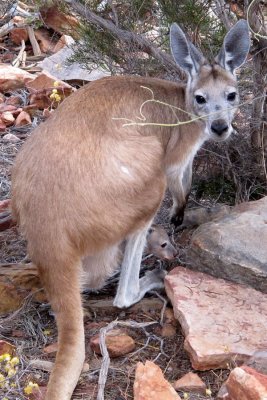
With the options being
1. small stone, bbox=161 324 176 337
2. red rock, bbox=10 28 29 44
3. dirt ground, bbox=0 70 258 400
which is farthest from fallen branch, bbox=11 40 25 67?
small stone, bbox=161 324 176 337

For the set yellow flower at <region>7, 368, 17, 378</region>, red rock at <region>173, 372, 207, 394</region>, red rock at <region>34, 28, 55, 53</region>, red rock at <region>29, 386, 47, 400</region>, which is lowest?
red rock at <region>34, 28, 55, 53</region>

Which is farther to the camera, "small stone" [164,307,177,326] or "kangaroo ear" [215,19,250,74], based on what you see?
"kangaroo ear" [215,19,250,74]

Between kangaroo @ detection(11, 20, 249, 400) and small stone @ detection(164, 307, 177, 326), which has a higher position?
kangaroo @ detection(11, 20, 249, 400)

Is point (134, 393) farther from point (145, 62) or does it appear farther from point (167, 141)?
point (145, 62)

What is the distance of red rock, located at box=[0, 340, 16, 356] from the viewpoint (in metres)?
3.63

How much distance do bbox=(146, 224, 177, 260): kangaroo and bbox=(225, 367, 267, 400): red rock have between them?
142 centimetres

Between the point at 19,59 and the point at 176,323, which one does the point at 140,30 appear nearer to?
the point at 176,323

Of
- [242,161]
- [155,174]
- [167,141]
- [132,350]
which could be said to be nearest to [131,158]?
[155,174]

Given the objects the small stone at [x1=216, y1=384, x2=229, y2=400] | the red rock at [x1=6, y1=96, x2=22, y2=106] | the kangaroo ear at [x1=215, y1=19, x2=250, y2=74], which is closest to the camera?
the small stone at [x1=216, y1=384, x2=229, y2=400]

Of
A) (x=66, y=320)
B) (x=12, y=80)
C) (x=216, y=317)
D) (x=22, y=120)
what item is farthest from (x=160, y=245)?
(x=12, y=80)

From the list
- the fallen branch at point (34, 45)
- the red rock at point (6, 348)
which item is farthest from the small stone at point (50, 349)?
the fallen branch at point (34, 45)

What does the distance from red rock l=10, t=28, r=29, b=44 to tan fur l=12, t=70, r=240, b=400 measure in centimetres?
438

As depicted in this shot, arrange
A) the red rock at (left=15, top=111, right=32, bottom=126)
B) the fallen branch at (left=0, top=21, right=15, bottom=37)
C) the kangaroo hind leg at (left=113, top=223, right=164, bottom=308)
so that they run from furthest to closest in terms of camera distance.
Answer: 1. the fallen branch at (left=0, top=21, right=15, bottom=37)
2. the red rock at (left=15, top=111, right=32, bottom=126)
3. the kangaroo hind leg at (left=113, top=223, right=164, bottom=308)

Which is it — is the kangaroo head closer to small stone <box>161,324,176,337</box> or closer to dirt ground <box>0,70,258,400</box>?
dirt ground <box>0,70,258,400</box>
